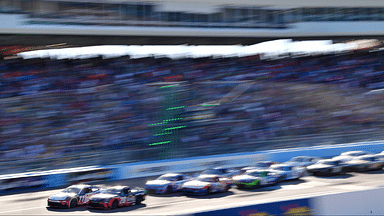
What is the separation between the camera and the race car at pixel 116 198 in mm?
11805

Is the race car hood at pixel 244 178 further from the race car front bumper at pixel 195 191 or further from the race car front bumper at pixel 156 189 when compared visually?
the race car front bumper at pixel 156 189

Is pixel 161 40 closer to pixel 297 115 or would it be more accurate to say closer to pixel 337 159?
pixel 297 115

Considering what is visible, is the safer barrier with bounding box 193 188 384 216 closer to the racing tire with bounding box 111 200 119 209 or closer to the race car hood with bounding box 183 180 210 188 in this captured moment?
the racing tire with bounding box 111 200 119 209

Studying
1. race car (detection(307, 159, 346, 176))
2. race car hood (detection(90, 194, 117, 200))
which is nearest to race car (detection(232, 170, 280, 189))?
race car (detection(307, 159, 346, 176))

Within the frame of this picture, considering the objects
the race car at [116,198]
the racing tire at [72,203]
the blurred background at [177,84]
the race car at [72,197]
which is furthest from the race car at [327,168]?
the racing tire at [72,203]

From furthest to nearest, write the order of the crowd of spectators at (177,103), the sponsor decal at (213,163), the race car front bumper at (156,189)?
1. the sponsor decal at (213,163)
2. the crowd of spectators at (177,103)
3. the race car front bumper at (156,189)

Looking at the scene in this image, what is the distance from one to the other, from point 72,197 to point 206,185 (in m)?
4.30

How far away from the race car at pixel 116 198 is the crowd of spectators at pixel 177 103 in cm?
472

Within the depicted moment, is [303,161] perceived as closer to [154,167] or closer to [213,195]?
[213,195]

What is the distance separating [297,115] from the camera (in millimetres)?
21594

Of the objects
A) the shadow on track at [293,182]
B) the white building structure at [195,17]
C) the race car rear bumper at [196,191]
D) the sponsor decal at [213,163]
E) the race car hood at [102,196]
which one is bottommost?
the shadow on track at [293,182]

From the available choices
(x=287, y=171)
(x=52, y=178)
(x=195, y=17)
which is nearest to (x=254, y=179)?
(x=287, y=171)

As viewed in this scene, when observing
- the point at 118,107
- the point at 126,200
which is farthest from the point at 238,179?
the point at 118,107

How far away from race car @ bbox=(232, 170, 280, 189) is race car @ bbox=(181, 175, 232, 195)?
377 mm
